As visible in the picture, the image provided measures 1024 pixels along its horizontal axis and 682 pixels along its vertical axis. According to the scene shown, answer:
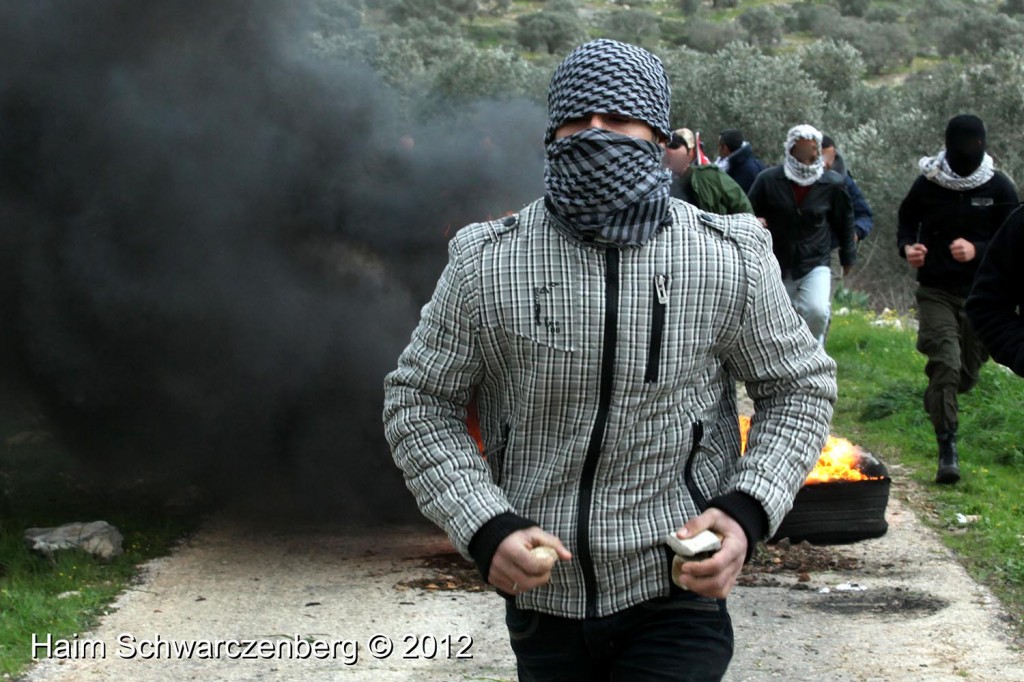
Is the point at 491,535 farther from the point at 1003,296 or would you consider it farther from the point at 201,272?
the point at 201,272

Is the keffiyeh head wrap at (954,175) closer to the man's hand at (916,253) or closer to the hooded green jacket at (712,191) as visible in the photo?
the man's hand at (916,253)

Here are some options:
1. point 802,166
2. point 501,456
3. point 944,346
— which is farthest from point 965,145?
point 501,456

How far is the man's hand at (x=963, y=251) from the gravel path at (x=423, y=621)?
1.47 metres

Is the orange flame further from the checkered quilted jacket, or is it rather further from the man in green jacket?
the checkered quilted jacket

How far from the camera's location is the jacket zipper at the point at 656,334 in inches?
90.7

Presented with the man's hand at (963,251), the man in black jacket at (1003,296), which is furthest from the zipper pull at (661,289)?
the man's hand at (963,251)

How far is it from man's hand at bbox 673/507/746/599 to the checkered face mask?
1.62ft

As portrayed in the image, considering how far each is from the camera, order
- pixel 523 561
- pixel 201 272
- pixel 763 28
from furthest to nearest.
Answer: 1. pixel 763 28
2. pixel 201 272
3. pixel 523 561

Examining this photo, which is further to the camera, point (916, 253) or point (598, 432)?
point (916, 253)

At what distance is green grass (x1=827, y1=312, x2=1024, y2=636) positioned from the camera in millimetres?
6371

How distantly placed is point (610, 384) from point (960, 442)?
7039mm

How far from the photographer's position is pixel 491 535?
222 cm

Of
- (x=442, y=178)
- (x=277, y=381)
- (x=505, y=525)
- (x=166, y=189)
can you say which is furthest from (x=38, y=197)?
(x=505, y=525)

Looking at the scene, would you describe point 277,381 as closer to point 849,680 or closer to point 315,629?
point 315,629
